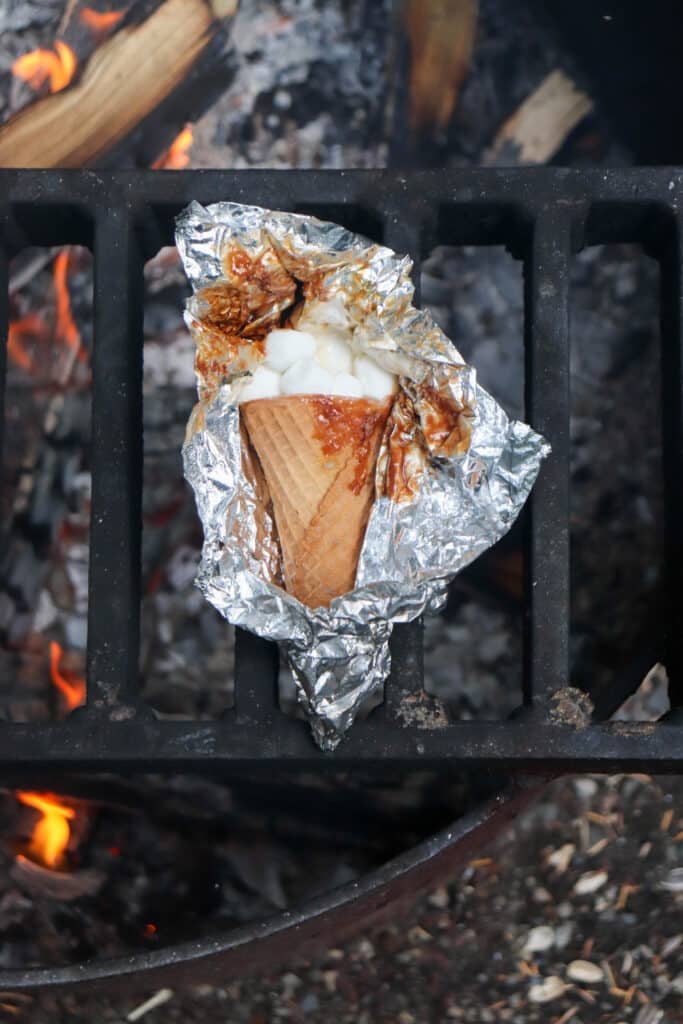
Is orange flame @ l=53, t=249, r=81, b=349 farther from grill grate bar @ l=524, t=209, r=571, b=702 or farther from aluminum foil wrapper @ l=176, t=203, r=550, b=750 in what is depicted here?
grill grate bar @ l=524, t=209, r=571, b=702

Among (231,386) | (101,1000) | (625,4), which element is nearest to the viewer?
(231,386)

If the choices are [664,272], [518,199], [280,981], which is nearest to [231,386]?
[518,199]

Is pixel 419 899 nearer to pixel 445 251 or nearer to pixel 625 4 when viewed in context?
pixel 445 251

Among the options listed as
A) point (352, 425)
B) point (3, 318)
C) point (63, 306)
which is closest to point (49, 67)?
point (63, 306)

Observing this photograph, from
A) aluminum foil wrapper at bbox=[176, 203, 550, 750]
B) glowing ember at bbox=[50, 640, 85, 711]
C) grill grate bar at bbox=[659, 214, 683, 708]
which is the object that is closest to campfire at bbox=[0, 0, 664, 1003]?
glowing ember at bbox=[50, 640, 85, 711]

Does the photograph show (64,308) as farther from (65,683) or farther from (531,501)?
(531,501)

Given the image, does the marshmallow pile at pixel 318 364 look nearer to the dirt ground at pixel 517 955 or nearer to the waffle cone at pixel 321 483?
the waffle cone at pixel 321 483
